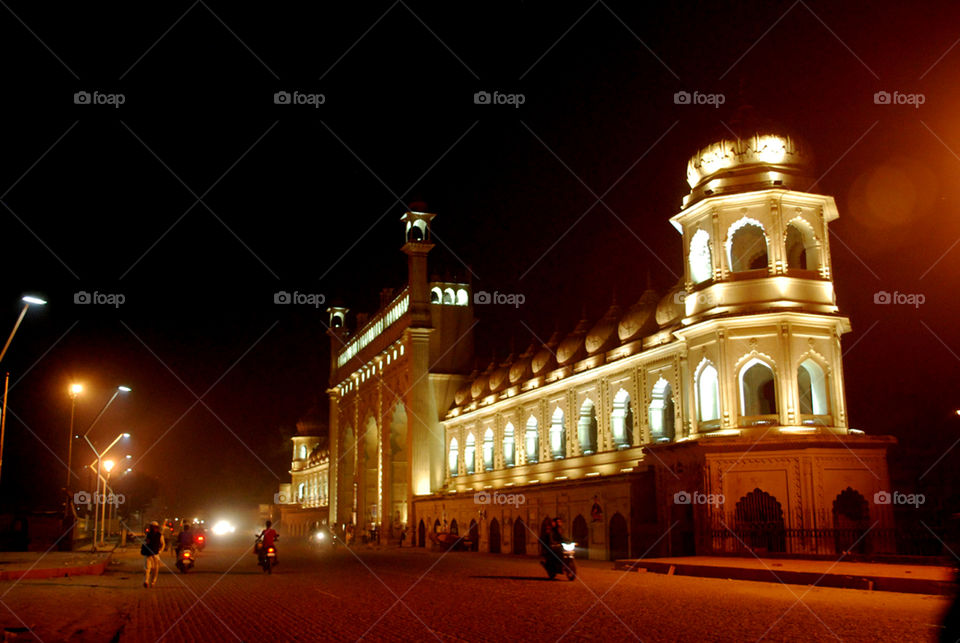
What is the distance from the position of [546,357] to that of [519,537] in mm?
8860

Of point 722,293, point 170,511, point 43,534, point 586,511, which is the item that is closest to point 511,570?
point 586,511

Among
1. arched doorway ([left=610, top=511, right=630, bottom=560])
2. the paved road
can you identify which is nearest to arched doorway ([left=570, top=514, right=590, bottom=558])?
arched doorway ([left=610, top=511, right=630, bottom=560])

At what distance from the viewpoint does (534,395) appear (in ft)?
148

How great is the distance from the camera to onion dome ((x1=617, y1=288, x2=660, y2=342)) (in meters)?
36.4

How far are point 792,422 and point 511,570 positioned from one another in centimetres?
930

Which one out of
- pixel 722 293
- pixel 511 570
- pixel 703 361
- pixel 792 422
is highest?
pixel 722 293

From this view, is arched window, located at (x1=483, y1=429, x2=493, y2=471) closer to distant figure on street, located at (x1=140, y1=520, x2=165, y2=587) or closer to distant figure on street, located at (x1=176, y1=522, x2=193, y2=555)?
distant figure on street, located at (x1=176, y1=522, x2=193, y2=555)

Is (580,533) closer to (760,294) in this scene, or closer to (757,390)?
(757,390)

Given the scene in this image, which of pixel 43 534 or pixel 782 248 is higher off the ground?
pixel 782 248

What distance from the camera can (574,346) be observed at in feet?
139

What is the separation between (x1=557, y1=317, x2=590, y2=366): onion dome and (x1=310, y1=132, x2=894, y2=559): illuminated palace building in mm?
88

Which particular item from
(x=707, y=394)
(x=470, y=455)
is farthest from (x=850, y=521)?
(x=470, y=455)

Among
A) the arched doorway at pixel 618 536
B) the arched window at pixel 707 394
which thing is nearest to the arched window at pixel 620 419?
the arched doorway at pixel 618 536

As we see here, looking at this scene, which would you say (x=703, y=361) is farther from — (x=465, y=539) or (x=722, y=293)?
(x=465, y=539)
